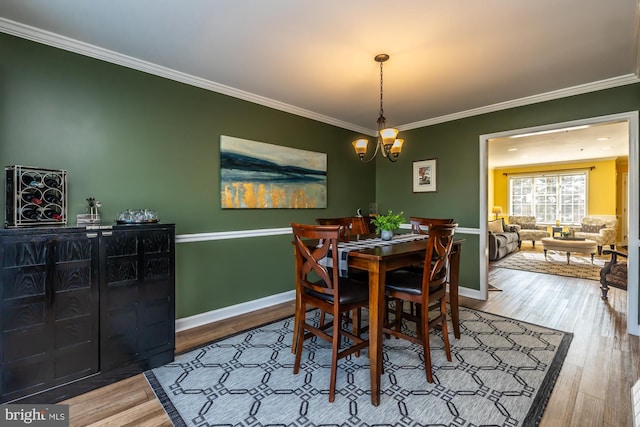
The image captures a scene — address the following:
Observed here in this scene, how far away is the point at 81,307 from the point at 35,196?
82 centimetres

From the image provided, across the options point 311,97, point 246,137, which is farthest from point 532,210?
point 246,137

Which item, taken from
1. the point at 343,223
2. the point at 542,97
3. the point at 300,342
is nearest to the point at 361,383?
the point at 300,342

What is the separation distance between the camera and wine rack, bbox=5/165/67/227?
1.85m

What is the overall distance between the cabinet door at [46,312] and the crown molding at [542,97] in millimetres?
4286

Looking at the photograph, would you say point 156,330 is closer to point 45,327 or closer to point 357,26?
point 45,327

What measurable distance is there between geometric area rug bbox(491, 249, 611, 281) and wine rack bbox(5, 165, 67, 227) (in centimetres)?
669

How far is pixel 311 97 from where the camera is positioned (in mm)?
3391

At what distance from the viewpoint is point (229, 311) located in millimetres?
3152

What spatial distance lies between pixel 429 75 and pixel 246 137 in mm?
2033

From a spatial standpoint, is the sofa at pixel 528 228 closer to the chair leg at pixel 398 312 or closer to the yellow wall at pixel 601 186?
the yellow wall at pixel 601 186

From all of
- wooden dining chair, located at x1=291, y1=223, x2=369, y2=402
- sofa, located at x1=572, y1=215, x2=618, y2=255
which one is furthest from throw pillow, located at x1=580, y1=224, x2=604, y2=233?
wooden dining chair, located at x1=291, y1=223, x2=369, y2=402

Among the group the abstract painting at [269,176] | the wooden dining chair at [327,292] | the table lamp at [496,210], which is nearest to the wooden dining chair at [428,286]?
the wooden dining chair at [327,292]

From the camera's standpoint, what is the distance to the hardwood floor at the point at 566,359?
5.48 feet

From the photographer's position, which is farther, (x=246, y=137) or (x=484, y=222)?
(x=484, y=222)
